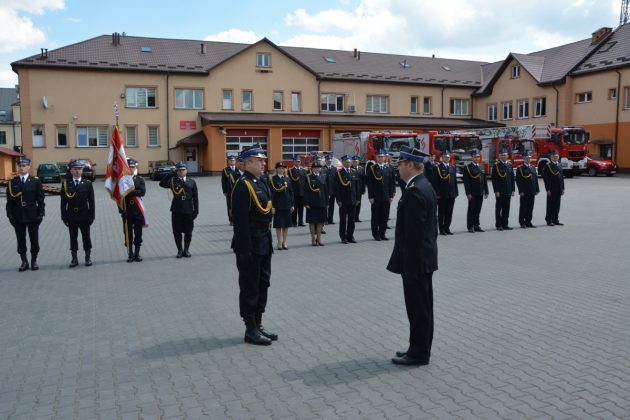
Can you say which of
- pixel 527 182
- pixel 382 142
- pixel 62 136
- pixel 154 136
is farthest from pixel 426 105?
pixel 527 182

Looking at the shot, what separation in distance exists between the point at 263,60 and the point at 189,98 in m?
6.93

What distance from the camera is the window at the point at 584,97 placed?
147 ft

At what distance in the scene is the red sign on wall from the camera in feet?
151

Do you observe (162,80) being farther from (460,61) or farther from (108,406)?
(108,406)

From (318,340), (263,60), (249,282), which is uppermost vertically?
(263,60)

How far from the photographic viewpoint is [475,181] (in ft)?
49.0

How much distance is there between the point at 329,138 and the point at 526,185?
33.1m

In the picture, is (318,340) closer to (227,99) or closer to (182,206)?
(182,206)

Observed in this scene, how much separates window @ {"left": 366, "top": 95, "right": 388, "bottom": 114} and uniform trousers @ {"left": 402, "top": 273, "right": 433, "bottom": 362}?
47785mm

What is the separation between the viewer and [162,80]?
45.2 m

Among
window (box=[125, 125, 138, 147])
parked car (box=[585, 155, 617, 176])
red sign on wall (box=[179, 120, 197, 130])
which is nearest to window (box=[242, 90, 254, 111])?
red sign on wall (box=[179, 120, 197, 130])

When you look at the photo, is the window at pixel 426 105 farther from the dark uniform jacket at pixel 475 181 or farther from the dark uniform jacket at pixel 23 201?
the dark uniform jacket at pixel 23 201

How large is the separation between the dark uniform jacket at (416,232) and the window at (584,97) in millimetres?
45100

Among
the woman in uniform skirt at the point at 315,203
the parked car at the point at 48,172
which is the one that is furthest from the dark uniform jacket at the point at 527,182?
the parked car at the point at 48,172
